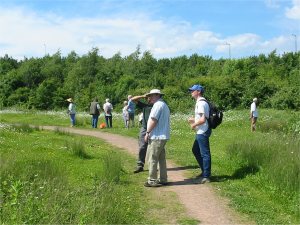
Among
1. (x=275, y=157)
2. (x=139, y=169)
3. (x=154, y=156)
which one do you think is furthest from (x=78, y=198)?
(x=275, y=157)

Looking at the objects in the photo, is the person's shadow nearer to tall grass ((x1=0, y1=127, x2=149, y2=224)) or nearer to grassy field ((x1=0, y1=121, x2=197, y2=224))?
grassy field ((x1=0, y1=121, x2=197, y2=224))

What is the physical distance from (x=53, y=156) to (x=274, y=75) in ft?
156

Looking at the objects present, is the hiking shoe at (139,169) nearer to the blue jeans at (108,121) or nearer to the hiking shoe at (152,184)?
the hiking shoe at (152,184)

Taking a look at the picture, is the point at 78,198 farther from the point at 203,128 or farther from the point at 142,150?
the point at 142,150

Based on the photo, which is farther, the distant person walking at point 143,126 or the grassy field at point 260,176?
the distant person walking at point 143,126

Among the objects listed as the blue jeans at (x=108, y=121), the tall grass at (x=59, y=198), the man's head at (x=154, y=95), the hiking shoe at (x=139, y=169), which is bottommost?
the hiking shoe at (x=139, y=169)

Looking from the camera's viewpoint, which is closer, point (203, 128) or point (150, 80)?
point (203, 128)

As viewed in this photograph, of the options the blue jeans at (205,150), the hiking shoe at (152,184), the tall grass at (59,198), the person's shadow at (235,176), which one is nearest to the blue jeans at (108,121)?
the tall grass at (59,198)

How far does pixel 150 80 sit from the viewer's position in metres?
58.4

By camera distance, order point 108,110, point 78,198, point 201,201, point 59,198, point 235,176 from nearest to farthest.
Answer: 1. point 59,198
2. point 78,198
3. point 201,201
4. point 235,176
5. point 108,110

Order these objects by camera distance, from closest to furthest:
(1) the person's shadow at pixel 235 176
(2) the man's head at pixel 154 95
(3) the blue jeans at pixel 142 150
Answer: (2) the man's head at pixel 154 95
(1) the person's shadow at pixel 235 176
(3) the blue jeans at pixel 142 150

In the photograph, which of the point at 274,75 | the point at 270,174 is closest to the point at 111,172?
the point at 270,174

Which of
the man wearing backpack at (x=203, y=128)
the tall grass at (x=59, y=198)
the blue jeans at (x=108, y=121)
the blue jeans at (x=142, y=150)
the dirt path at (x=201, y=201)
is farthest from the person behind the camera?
the blue jeans at (x=108, y=121)

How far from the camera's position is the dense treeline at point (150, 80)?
138 ft
